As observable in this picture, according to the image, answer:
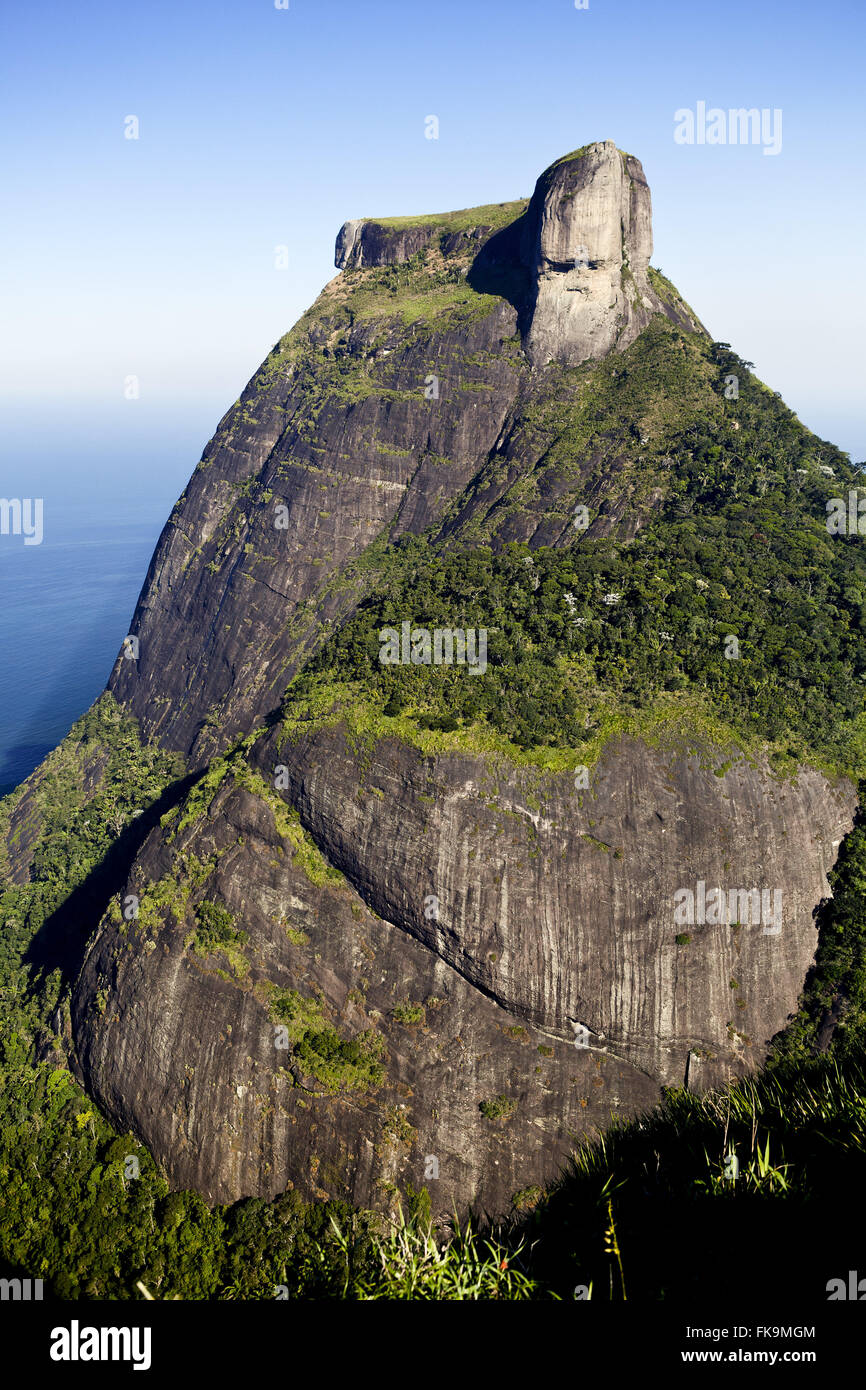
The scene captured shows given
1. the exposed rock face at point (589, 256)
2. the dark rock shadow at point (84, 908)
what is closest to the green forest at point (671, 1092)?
the dark rock shadow at point (84, 908)

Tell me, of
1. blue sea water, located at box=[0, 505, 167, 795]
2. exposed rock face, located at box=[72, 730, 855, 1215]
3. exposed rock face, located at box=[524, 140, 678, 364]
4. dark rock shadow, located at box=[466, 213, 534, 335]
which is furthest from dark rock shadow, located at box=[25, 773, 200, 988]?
dark rock shadow, located at box=[466, 213, 534, 335]

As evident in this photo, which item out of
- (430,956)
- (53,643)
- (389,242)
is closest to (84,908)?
(430,956)

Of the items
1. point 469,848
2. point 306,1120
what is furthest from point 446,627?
point 306,1120

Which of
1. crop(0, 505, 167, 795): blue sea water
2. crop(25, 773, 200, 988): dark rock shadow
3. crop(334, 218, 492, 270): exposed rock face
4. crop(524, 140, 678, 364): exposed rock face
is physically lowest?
crop(25, 773, 200, 988): dark rock shadow

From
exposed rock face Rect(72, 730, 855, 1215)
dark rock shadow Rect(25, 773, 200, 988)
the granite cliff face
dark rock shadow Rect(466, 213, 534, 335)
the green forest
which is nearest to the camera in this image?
the green forest

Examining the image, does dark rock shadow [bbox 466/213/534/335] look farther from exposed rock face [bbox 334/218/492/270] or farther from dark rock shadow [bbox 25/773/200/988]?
dark rock shadow [bbox 25/773/200/988]

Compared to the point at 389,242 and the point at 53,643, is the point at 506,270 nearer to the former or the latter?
the point at 389,242

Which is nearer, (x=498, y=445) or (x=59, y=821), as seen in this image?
(x=59, y=821)
